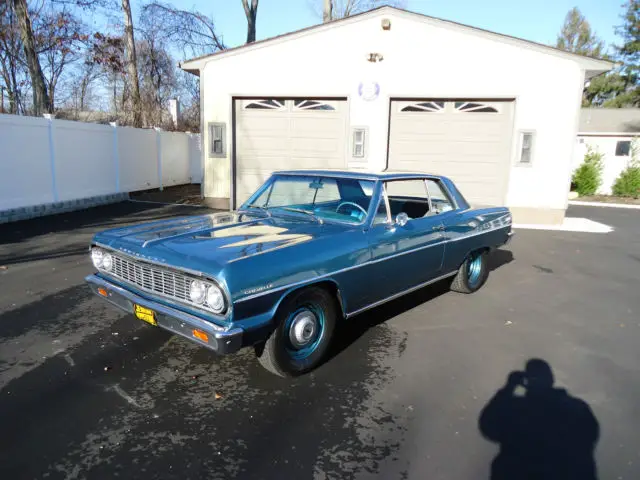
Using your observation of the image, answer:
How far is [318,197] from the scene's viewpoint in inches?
182

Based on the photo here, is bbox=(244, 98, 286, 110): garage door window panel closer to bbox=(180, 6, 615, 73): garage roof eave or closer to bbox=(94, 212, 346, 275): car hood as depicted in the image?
bbox=(180, 6, 615, 73): garage roof eave

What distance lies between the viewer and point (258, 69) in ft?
37.4

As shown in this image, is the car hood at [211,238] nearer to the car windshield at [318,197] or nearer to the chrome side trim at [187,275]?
the chrome side trim at [187,275]

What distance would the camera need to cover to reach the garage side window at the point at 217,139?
468 inches

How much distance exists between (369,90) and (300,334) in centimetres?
870

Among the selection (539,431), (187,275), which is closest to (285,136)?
(187,275)

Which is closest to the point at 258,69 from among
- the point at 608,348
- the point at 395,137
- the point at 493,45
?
the point at 395,137

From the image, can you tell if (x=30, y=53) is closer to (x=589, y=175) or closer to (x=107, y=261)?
(x=107, y=261)

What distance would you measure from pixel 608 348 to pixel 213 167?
1000cm

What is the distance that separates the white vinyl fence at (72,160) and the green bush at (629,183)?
18.1 m

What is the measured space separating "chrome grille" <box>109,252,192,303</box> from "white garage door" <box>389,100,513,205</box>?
8592 mm

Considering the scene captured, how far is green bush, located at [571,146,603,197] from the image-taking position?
61.9ft

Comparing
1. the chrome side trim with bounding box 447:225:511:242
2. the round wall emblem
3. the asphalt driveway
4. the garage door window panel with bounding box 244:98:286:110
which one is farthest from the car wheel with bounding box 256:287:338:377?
the garage door window panel with bounding box 244:98:286:110

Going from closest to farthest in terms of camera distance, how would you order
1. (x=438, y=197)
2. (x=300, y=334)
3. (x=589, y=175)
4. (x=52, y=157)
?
(x=300, y=334), (x=438, y=197), (x=52, y=157), (x=589, y=175)
